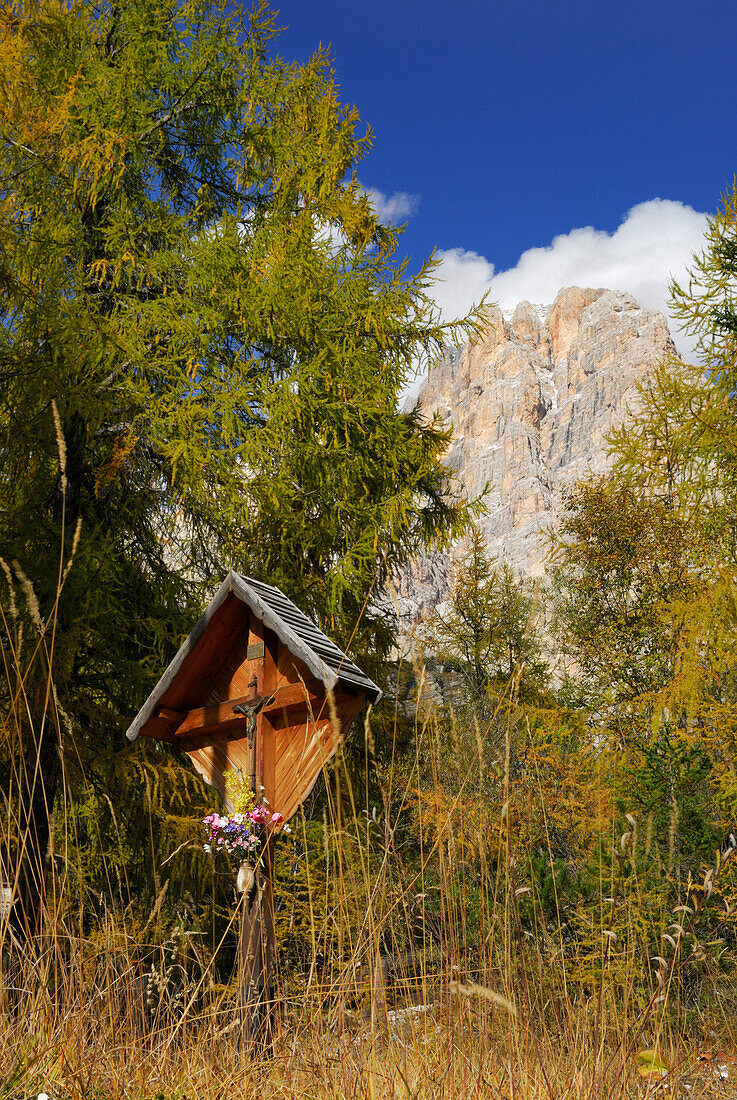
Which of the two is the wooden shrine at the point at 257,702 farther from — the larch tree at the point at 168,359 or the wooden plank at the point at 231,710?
the larch tree at the point at 168,359

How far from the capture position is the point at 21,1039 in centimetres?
210

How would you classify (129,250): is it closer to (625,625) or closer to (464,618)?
(625,625)

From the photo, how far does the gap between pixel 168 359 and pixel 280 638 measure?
3722mm

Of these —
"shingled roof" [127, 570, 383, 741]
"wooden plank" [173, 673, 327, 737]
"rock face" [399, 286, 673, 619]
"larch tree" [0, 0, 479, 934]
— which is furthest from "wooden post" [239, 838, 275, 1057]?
"rock face" [399, 286, 673, 619]

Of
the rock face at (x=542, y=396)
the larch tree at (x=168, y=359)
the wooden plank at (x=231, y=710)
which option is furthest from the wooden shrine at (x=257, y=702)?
the rock face at (x=542, y=396)

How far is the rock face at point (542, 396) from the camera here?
109 meters

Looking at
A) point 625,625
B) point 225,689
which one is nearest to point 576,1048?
point 225,689

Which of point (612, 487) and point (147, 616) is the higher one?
point (612, 487)

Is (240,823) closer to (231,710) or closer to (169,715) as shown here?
(231,710)

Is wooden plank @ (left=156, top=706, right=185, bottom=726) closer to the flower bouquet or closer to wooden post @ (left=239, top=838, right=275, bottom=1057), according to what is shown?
the flower bouquet

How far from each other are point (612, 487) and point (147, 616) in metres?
6.31

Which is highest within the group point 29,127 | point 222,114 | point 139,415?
point 222,114

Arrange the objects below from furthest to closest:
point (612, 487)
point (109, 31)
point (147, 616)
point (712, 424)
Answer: point (612, 487), point (712, 424), point (109, 31), point (147, 616)

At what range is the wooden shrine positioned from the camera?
3174 mm
